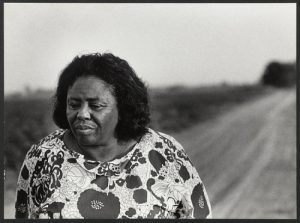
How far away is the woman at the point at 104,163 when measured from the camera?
2.20 meters

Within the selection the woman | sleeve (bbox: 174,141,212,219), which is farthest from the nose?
sleeve (bbox: 174,141,212,219)

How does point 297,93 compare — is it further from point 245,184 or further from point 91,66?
point 91,66

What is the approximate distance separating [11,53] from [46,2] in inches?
14.0

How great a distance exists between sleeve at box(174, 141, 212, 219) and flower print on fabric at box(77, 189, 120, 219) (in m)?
0.32

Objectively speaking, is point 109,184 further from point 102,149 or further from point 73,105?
point 73,105

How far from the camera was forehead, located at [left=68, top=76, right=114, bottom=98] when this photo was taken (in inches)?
86.0

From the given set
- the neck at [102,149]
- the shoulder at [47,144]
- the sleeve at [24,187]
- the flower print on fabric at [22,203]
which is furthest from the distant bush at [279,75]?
the flower print on fabric at [22,203]

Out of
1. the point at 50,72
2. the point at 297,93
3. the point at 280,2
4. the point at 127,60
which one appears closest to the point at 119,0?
the point at 127,60

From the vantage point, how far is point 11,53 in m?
2.59

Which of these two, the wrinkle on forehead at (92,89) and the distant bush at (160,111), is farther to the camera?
the distant bush at (160,111)

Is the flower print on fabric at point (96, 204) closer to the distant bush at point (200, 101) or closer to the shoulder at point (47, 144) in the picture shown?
the shoulder at point (47, 144)

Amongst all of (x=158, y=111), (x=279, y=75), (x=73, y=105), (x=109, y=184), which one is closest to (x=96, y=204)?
(x=109, y=184)

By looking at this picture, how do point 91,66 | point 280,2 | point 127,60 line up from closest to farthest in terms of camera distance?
point 91,66
point 127,60
point 280,2

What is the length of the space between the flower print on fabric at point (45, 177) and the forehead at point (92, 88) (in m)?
0.34
